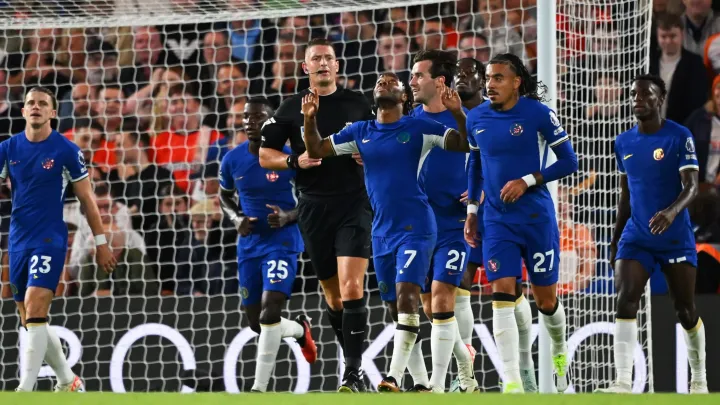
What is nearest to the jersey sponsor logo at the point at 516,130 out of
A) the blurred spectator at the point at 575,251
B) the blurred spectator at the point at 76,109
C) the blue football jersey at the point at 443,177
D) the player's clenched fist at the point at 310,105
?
the blue football jersey at the point at 443,177

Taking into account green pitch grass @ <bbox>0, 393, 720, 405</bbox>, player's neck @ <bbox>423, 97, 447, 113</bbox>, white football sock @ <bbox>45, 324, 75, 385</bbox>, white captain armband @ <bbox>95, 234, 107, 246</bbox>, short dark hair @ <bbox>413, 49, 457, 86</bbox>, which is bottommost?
white football sock @ <bbox>45, 324, 75, 385</bbox>

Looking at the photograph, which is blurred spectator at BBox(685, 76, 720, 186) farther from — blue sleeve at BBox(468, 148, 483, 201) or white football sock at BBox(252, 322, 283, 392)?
white football sock at BBox(252, 322, 283, 392)

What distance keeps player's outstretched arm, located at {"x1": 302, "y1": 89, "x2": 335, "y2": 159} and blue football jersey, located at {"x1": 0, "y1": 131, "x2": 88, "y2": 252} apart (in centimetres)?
209

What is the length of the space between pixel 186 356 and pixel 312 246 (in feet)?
10.1

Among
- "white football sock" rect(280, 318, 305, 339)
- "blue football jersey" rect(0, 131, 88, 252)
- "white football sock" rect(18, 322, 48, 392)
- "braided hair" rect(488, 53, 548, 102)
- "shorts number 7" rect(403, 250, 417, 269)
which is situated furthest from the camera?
"white football sock" rect(280, 318, 305, 339)

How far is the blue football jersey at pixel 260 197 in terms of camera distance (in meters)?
8.70

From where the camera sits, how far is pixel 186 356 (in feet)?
33.0

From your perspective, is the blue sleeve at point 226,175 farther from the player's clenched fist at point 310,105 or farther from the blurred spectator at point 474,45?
the blurred spectator at point 474,45

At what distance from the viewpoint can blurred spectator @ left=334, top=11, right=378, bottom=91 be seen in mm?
11070

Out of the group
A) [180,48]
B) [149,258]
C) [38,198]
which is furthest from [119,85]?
[38,198]

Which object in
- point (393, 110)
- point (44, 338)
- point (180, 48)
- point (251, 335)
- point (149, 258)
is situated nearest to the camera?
point (393, 110)

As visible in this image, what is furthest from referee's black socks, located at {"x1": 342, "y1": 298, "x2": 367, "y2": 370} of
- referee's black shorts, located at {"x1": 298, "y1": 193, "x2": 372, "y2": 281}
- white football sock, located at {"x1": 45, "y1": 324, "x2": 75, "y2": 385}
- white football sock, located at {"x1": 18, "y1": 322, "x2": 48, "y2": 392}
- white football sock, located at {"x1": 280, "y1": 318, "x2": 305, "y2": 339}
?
white football sock, located at {"x1": 45, "y1": 324, "x2": 75, "y2": 385}

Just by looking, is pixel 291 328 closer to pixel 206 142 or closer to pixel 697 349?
pixel 697 349

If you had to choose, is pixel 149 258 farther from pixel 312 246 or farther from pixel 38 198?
pixel 312 246
